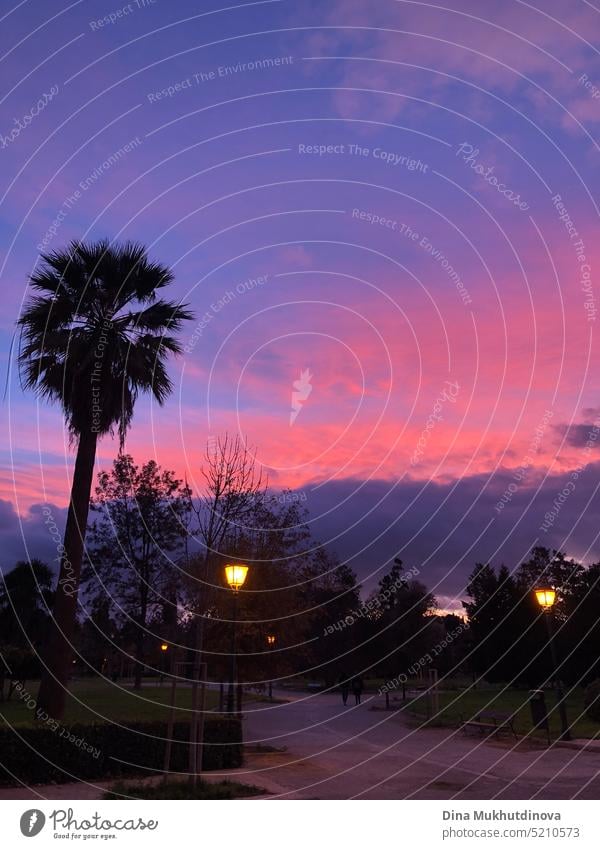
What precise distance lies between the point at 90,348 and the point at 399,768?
1218 cm

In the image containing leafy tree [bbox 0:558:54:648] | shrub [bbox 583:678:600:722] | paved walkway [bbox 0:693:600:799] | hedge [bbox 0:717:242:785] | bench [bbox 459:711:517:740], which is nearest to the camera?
paved walkway [bbox 0:693:600:799]

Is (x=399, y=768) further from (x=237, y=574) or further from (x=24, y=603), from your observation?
(x=24, y=603)

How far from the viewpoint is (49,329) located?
18.8m

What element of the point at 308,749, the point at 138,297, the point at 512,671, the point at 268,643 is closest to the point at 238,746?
the point at 308,749

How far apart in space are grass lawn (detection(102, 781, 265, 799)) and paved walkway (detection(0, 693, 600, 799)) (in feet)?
1.33

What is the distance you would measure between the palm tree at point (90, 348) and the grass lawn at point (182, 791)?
579cm

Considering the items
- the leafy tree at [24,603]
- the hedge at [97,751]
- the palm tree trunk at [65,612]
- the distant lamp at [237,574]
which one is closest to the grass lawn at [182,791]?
the hedge at [97,751]

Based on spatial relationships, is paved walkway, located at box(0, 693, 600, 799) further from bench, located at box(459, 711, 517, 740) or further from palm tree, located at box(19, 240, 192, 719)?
palm tree, located at box(19, 240, 192, 719)

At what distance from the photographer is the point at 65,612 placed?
1688 centimetres

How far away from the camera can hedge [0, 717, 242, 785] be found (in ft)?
42.4

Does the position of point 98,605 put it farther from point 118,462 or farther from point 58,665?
point 58,665

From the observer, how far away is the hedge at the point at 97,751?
12.9 meters

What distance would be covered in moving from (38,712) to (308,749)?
7.59 meters

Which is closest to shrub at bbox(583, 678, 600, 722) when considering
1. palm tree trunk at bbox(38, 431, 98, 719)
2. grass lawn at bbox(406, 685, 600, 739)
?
grass lawn at bbox(406, 685, 600, 739)
